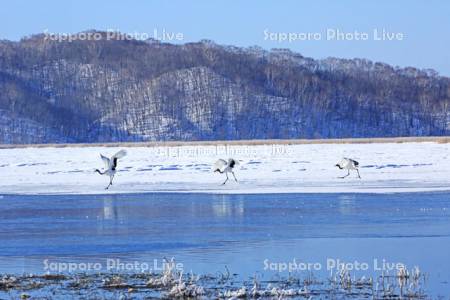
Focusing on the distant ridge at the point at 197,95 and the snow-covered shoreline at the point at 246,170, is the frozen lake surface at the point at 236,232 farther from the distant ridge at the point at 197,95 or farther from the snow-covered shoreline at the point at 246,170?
the distant ridge at the point at 197,95

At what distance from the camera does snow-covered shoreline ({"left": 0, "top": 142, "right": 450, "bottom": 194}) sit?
29891mm

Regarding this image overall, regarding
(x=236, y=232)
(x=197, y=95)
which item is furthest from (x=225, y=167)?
(x=197, y=95)

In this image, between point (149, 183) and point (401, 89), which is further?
point (401, 89)

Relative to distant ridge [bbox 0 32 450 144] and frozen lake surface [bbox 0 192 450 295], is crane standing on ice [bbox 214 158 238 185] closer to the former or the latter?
frozen lake surface [bbox 0 192 450 295]

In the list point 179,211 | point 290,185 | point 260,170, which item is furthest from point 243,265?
point 260,170

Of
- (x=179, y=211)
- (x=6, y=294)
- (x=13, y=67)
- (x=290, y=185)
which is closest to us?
(x=6, y=294)

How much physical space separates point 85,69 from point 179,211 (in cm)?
10044

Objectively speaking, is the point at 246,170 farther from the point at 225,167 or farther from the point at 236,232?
the point at 236,232

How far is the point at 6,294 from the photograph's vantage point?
38.9 feet

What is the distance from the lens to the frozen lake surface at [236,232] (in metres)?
14.2

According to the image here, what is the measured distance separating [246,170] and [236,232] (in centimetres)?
1718

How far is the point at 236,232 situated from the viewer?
18.0 m

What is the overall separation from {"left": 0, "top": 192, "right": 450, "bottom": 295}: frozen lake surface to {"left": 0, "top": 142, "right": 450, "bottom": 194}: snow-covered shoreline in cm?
329

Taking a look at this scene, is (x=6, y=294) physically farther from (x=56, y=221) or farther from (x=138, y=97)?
(x=138, y=97)
